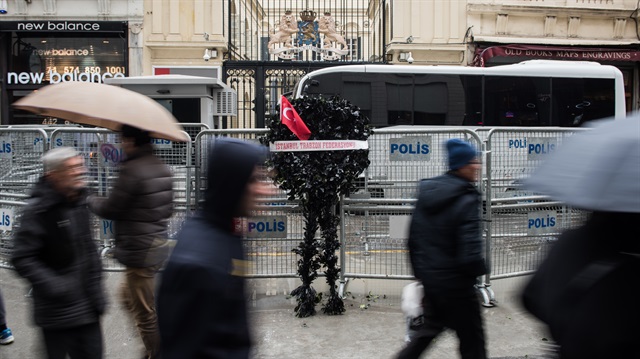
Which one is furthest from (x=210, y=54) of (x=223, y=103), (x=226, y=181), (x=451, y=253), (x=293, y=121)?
(x=226, y=181)

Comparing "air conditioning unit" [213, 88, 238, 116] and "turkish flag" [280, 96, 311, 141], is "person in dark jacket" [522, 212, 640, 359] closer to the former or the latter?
"turkish flag" [280, 96, 311, 141]

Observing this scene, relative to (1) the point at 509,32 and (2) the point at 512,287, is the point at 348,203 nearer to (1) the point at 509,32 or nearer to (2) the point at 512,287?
(2) the point at 512,287

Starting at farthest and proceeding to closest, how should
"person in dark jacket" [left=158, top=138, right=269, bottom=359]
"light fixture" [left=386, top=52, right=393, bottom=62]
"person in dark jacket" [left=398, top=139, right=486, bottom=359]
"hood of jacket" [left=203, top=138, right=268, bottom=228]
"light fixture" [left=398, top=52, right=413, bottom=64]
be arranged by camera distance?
"light fixture" [left=386, top=52, right=393, bottom=62]
"light fixture" [left=398, top=52, right=413, bottom=64]
"person in dark jacket" [left=398, top=139, right=486, bottom=359]
"hood of jacket" [left=203, top=138, right=268, bottom=228]
"person in dark jacket" [left=158, top=138, right=269, bottom=359]

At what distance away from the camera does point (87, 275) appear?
346cm

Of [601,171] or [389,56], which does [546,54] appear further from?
[601,171]

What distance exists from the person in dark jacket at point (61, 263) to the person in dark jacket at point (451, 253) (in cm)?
205

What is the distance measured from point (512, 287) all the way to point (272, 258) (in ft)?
9.64

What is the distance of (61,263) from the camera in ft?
11.1

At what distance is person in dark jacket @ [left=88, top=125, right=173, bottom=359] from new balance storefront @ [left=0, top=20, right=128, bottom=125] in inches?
568

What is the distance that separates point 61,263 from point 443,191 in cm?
239

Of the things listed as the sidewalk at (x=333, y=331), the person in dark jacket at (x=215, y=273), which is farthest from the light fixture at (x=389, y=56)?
the person in dark jacket at (x=215, y=273)

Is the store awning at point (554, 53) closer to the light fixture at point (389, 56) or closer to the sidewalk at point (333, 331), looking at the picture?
the light fixture at point (389, 56)

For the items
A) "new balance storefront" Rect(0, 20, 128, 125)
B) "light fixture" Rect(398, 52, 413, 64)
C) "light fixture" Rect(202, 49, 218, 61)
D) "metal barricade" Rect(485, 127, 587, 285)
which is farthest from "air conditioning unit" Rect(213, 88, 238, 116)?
"metal barricade" Rect(485, 127, 587, 285)

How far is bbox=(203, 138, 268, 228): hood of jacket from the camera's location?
7.26 ft
